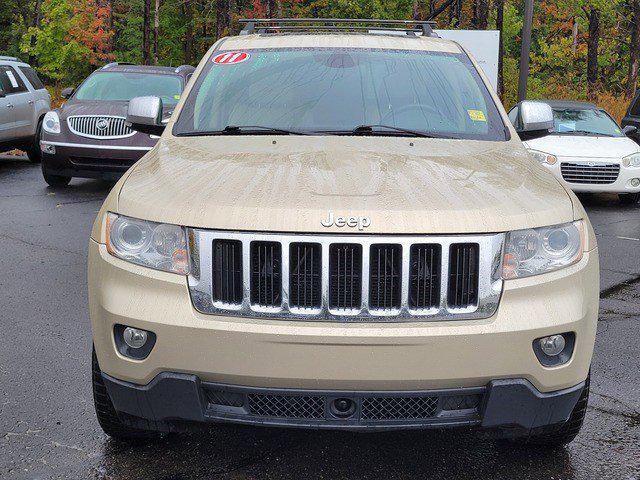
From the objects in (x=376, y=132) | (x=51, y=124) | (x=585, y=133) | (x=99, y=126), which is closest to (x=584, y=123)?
(x=585, y=133)

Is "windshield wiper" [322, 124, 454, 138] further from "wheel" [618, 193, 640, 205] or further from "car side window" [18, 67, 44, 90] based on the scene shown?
"car side window" [18, 67, 44, 90]

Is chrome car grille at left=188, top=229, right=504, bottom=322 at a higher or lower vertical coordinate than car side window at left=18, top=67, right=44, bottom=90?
higher

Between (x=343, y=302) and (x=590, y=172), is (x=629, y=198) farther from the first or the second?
(x=343, y=302)

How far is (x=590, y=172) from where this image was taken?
41.9 ft

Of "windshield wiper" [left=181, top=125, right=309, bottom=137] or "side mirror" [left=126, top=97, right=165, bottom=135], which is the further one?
"side mirror" [left=126, top=97, right=165, bottom=135]

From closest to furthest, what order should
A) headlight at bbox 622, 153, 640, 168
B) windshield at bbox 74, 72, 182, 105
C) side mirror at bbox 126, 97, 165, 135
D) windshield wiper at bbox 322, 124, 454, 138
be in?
windshield wiper at bbox 322, 124, 454, 138
side mirror at bbox 126, 97, 165, 135
headlight at bbox 622, 153, 640, 168
windshield at bbox 74, 72, 182, 105

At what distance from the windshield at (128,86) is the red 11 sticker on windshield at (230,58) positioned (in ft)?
27.1

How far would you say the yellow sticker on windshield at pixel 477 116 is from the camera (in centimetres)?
462

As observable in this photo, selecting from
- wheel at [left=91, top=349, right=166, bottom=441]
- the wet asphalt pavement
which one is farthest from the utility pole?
wheel at [left=91, top=349, right=166, bottom=441]

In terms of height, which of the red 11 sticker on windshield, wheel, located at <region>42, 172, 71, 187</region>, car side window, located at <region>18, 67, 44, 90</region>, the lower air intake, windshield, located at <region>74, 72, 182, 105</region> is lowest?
wheel, located at <region>42, 172, 71, 187</region>

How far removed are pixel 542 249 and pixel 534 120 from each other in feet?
6.12

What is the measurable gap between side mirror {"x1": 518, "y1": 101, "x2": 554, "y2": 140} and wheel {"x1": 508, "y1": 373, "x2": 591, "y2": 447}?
1769 millimetres

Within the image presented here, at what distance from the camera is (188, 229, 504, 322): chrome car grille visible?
3092 mm

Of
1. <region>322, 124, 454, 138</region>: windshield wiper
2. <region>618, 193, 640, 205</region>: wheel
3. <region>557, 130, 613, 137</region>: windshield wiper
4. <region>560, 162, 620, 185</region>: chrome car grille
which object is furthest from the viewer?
<region>557, 130, 613, 137</region>: windshield wiper
